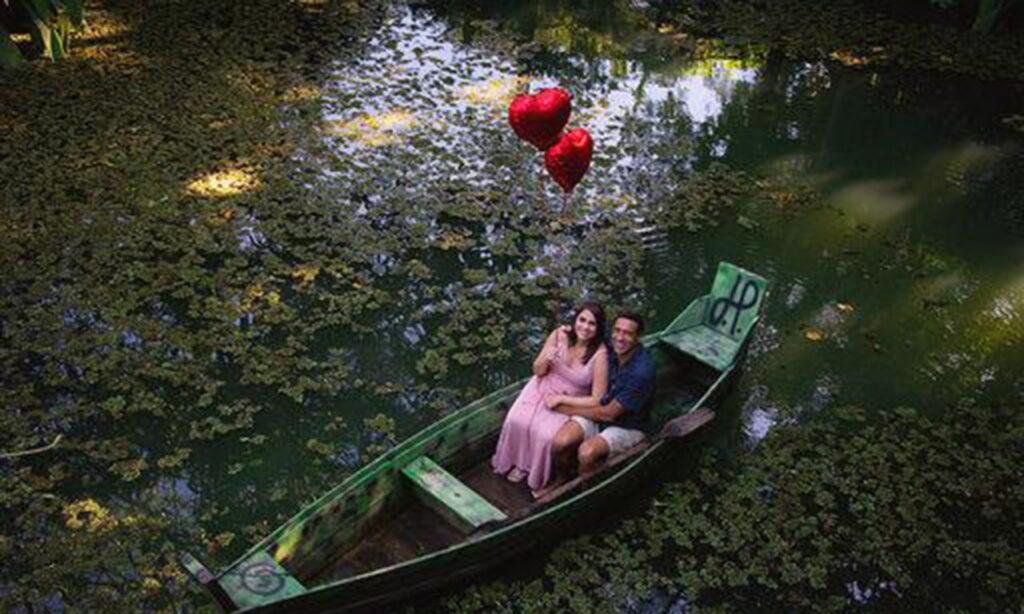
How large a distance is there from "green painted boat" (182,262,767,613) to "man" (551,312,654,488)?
0.11 meters

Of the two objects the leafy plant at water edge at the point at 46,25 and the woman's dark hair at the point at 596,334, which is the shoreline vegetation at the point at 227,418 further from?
the woman's dark hair at the point at 596,334

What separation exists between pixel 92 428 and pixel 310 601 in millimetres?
2537

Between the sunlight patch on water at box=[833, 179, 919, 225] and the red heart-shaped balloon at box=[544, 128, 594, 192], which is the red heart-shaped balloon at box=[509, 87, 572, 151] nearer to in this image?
the red heart-shaped balloon at box=[544, 128, 594, 192]

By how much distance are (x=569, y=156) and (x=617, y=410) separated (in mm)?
1790

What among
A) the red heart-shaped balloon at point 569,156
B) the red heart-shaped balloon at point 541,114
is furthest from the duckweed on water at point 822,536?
the red heart-shaped balloon at point 541,114

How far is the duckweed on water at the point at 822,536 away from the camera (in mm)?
5242

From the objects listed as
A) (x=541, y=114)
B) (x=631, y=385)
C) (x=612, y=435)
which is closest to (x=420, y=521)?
(x=612, y=435)

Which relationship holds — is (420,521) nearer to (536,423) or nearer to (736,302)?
(536,423)

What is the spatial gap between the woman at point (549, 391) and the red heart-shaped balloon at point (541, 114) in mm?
1333

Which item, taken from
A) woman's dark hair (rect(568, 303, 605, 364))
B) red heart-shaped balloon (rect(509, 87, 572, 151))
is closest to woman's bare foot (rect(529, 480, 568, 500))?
woman's dark hair (rect(568, 303, 605, 364))

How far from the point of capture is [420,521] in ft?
17.2

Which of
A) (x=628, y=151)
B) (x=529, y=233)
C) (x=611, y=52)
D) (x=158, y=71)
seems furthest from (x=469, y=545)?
(x=611, y=52)

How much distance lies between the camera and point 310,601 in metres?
4.28

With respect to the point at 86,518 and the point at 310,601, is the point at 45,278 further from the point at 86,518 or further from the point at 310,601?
the point at 310,601
